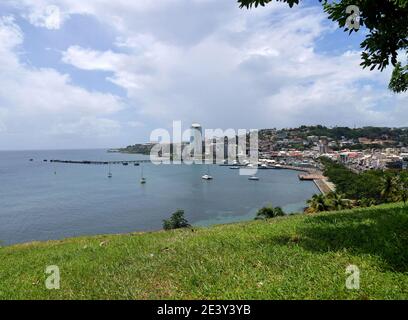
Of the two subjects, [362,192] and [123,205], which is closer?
[123,205]

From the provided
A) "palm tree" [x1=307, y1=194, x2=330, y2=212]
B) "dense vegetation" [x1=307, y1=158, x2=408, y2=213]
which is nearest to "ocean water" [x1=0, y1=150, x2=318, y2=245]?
"dense vegetation" [x1=307, y1=158, x2=408, y2=213]

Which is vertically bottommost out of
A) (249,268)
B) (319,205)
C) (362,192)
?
(362,192)

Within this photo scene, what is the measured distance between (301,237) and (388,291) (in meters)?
3.16

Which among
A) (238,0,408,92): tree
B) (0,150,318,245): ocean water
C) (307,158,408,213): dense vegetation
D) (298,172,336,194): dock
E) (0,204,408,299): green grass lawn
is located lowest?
(0,150,318,245): ocean water

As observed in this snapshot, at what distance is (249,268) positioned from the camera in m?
5.67

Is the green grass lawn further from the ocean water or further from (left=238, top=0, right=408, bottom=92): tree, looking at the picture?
the ocean water

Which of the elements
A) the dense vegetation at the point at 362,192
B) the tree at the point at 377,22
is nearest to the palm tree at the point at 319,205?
the dense vegetation at the point at 362,192

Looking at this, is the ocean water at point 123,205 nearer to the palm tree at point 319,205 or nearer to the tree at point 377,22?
the palm tree at point 319,205

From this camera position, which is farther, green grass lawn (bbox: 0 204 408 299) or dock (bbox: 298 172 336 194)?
dock (bbox: 298 172 336 194)

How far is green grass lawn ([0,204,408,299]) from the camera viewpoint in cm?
473

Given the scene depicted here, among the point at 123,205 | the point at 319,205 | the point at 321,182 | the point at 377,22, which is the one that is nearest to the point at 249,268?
the point at 377,22

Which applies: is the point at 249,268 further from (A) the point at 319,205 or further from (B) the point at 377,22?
(A) the point at 319,205

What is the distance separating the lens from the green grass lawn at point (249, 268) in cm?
473

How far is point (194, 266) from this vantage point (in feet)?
19.9
